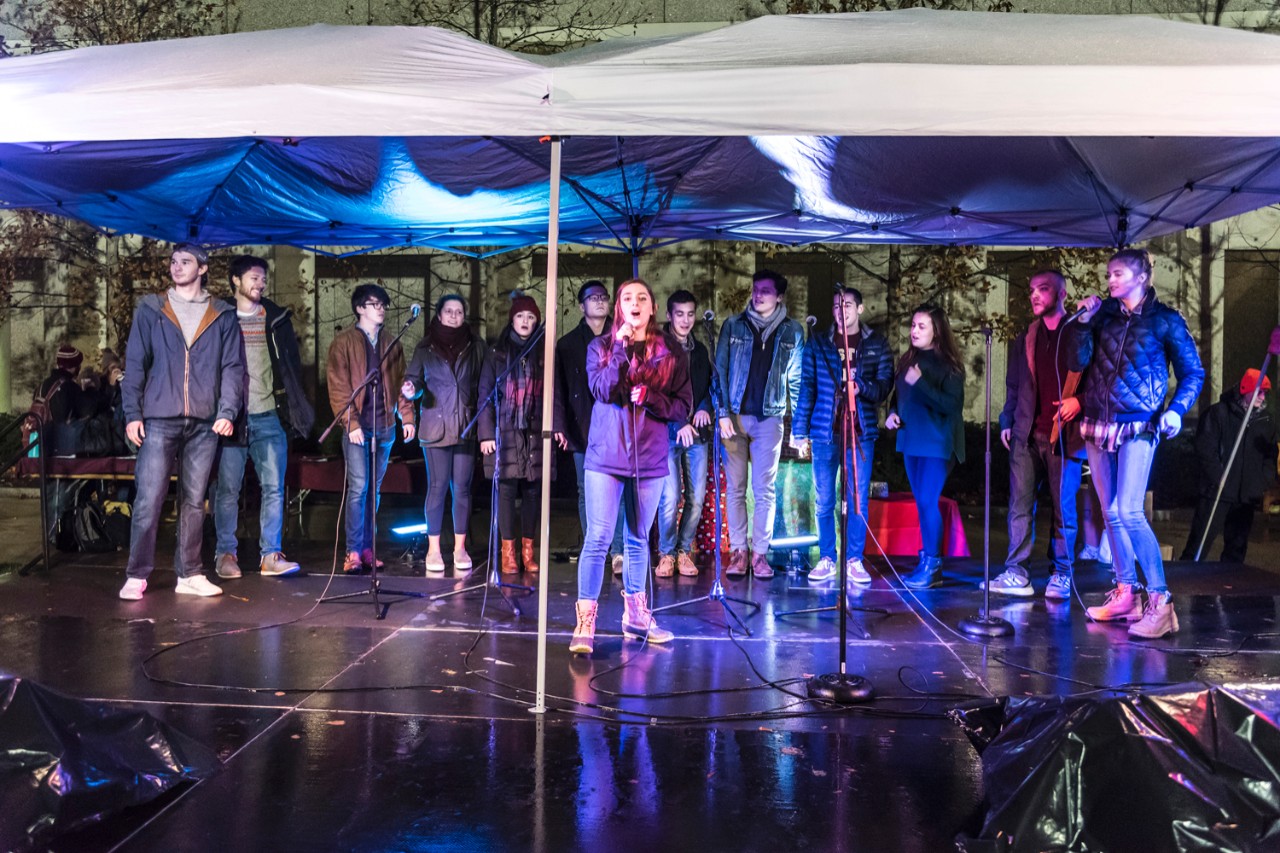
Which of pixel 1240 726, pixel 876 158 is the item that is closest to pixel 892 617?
pixel 876 158

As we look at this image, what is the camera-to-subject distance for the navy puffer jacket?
6.20 meters

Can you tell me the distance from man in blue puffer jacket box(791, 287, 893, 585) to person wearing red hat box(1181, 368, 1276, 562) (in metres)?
3.34

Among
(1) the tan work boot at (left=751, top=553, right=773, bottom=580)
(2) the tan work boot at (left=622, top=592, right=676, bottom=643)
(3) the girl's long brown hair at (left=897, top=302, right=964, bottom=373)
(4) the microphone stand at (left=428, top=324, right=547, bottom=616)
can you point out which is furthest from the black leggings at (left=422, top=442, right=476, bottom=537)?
(3) the girl's long brown hair at (left=897, top=302, right=964, bottom=373)

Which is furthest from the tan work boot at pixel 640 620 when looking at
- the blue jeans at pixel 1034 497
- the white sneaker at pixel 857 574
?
the blue jeans at pixel 1034 497

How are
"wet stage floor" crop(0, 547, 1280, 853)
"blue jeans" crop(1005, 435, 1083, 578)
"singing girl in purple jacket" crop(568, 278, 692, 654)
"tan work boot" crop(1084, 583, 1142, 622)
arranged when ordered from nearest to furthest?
"wet stage floor" crop(0, 547, 1280, 853), "singing girl in purple jacket" crop(568, 278, 692, 654), "tan work boot" crop(1084, 583, 1142, 622), "blue jeans" crop(1005, 435, 1083, 578)

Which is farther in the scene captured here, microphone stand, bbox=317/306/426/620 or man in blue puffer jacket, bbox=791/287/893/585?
man in blue puffer jacket, bbox=791/287/893/585

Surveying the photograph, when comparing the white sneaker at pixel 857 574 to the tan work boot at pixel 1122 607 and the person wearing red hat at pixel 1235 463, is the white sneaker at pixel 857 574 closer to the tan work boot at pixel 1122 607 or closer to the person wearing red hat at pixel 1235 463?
the tan work boot at pixel 1122 607

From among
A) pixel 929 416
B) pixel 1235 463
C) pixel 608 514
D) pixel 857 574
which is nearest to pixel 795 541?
pixel 857 574

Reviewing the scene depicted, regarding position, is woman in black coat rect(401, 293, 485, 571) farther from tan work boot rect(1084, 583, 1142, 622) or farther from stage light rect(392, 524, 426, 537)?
tan work boot rect(1084, 583, 1142, 622)

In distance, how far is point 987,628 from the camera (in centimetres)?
648

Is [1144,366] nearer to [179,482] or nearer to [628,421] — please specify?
→ [628,421]

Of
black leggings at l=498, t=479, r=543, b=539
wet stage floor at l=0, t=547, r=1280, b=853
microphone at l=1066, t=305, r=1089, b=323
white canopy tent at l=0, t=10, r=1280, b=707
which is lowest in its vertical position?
wet stage floor at l=0, t=547, r=1280, b=853

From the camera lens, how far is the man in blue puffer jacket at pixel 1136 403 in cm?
623

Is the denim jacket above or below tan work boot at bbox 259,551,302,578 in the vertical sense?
above
